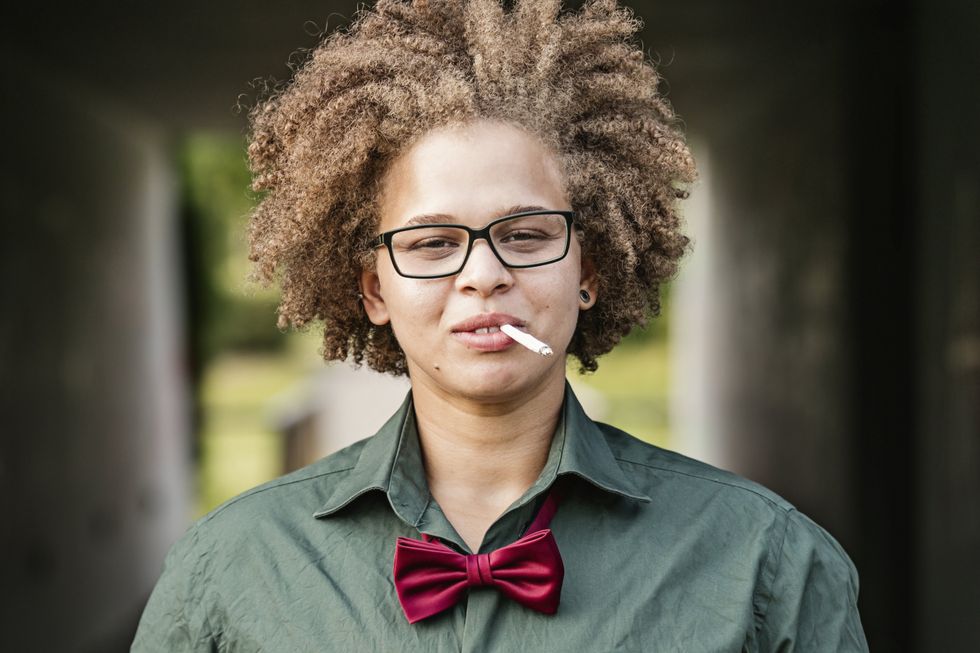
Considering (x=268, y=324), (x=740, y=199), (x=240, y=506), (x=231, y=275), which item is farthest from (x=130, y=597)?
(x=268, y=324)

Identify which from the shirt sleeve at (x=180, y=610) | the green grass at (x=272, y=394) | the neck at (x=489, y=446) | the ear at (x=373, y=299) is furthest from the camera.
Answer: the green grass at (x=272, y=394)

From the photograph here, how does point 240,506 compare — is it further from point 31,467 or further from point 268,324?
point 268,324

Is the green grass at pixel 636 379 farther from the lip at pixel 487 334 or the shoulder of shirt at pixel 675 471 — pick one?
Result: the lip at pixel 487 334

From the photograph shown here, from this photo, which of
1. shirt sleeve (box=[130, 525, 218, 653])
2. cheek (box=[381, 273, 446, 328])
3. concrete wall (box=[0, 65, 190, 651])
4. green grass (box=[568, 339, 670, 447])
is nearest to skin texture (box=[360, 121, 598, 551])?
cheek (box=[381, 273, 446, 328])

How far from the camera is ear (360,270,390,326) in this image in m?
1.98

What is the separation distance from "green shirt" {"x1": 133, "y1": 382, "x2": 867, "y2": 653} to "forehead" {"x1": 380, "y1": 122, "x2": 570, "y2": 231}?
0.35 m

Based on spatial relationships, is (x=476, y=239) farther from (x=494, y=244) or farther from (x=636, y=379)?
(x=636, y=379)

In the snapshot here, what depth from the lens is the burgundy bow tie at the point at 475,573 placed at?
1.62 meters

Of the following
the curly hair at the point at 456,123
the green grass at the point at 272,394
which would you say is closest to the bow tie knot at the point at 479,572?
the curly hair at the point at 456,123

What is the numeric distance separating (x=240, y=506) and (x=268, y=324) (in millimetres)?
20896

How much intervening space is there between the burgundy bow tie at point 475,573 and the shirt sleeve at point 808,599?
333 mm

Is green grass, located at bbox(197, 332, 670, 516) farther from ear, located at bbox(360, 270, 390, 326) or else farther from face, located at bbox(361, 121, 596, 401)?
face, located at bbox(361, 121, 596, 401)

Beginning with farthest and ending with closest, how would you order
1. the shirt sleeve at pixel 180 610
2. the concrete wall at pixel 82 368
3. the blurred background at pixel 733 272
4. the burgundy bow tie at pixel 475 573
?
the concrete wall at pixel 82 368 < the blurred background at pixel 733 272 < the shirt sleeve at pixel 180 610 < the burgundy bow tie at pixel 475 573

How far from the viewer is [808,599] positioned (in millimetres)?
1711
